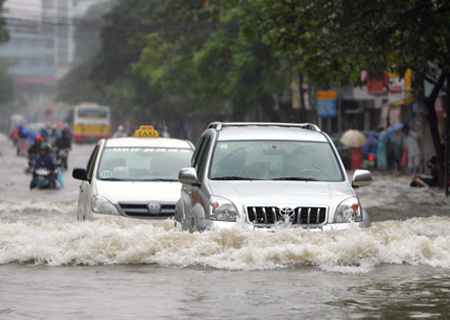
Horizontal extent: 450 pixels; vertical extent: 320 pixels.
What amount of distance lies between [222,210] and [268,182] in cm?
67

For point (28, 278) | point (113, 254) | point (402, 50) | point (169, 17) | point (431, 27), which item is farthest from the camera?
point (169, 17)

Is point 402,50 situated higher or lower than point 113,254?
higher

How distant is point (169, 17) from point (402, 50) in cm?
2779

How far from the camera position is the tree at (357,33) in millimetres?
17656

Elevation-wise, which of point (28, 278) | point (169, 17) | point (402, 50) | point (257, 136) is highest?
point (169, 17)

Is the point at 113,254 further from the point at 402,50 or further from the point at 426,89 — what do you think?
the point at 426,89

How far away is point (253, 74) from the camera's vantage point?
3984 cm

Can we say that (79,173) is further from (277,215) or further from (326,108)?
(326,108)

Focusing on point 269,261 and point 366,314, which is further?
point 269,261

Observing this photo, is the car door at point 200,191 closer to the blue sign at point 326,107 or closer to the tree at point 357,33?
the tree at point 357,33

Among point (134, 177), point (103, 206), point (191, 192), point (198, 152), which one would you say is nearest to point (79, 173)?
point (134, 177)

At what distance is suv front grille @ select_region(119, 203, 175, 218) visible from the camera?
11133 millimetres

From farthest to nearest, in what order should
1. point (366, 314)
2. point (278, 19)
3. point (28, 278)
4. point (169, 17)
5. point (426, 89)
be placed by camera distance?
point (169, 17), point (426, 89), point (278, 19), point (28, 278), point (366, 314)

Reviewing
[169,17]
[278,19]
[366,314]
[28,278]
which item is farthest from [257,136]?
[169,17]
